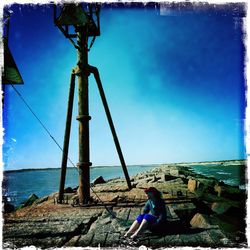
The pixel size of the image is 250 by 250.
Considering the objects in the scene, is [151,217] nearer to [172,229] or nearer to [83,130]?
[172,229]

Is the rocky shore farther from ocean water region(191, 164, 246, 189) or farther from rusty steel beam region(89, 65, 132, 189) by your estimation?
rusty steel beam region(89, 65, 132, 189)

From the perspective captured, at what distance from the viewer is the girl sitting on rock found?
4141 millimetres

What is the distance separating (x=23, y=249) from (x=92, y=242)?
109 cm

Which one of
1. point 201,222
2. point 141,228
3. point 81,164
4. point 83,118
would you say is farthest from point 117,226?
point 83,118

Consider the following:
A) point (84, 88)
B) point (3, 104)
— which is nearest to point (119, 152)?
point (84, 88)

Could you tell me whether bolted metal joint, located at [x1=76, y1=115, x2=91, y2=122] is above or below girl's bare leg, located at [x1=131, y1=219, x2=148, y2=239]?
above

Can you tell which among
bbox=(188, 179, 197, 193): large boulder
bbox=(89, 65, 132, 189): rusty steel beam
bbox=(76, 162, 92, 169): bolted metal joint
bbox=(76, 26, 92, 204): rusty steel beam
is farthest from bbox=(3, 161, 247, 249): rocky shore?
bbox=(89, 65, 132, 189): rusty steel beam

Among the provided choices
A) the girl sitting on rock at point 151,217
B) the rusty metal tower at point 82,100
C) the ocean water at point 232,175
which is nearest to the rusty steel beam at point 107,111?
the rusty metal tower at point 82,100

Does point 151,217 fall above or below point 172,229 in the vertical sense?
above

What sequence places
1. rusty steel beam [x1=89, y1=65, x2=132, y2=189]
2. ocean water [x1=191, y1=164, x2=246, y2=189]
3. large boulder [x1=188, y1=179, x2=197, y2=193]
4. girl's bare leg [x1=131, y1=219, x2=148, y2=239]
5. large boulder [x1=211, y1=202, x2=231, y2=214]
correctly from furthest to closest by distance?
large boulder [x1=188, y1=179, x2=197, y2=193] < rusty steel beam [x1=89, y1=65, x2=132, y2=189] < large boulder [x1=211, y1=202, x2=231, y2=214] < ocean water [x1=191, y1=164, x2=246, y2=189] < girl's bare leg [x1=131, y1=219, x2=148, y2=239]

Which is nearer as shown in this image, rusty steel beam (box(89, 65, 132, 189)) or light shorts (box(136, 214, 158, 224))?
light shorts (box(136, 214, 158, 224))

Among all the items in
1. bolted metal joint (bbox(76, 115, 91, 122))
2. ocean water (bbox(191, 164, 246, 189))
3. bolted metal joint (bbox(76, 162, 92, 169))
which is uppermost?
bolted metal joint (bbox(76, 115, 91, 122))

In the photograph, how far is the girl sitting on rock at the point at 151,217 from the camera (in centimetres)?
414

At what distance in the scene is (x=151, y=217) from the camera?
424 centimetres
